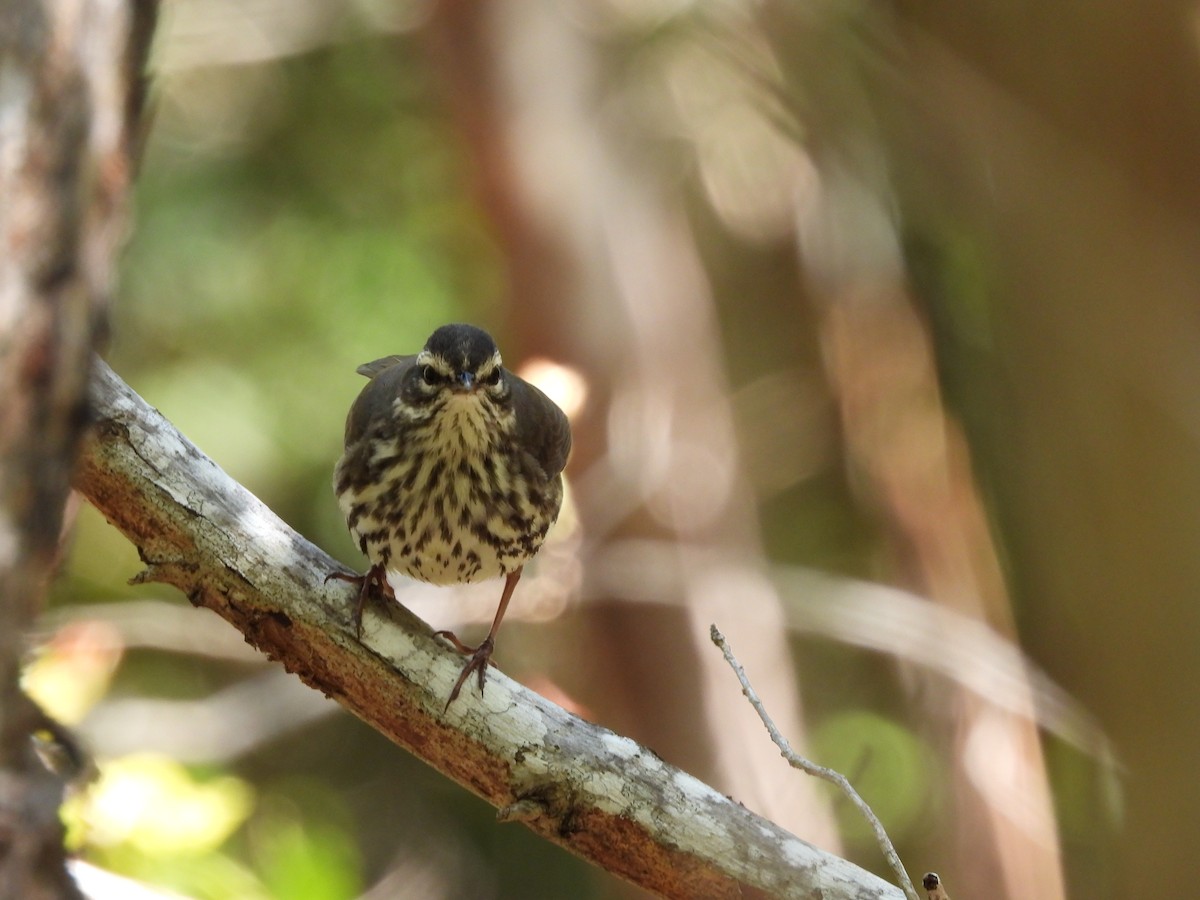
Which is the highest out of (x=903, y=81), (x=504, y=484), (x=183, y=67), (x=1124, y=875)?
(x=903, y=81)

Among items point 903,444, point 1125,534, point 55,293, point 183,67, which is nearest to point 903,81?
point 903,444

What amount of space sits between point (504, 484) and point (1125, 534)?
286cm

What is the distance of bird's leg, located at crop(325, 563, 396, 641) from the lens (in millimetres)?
3424

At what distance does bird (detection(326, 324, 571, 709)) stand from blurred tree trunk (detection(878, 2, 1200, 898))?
2691 mm

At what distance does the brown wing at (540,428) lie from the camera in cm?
464

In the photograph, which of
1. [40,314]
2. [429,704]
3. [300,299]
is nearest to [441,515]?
[429,704]

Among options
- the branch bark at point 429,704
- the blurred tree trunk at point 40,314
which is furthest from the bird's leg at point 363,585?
the blurred tree trunk at point 40,314

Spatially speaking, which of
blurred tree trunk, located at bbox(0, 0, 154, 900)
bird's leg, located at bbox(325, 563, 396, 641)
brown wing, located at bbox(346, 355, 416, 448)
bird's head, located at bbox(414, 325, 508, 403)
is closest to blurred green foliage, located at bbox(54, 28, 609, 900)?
brown wing, located at bbox(346, 355, 416, 448)

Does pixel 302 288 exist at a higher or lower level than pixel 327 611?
higher

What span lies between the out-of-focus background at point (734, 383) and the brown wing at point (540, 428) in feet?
6.20

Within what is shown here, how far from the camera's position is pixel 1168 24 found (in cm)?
535

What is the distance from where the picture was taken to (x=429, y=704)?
3406 mm

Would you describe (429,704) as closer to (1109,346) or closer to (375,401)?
(375,401)

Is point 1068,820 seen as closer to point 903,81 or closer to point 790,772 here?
point 790,772
